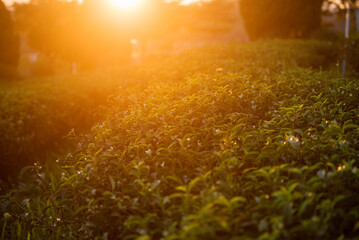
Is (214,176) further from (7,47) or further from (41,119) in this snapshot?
(7,47)

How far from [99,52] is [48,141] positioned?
75.3 feet

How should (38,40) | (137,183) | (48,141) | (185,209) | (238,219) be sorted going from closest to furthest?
(238,219) < (185,209) < (137,183) < (48,141) < (38,40)

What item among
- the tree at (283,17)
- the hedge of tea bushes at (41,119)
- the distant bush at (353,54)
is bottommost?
the hedge of tea bushes at (41,119)

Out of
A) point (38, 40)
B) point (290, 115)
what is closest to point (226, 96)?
point (290, 115)

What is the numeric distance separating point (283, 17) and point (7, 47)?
18.3 m

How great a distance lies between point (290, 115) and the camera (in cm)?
357

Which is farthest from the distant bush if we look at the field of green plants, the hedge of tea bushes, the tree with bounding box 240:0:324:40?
the tree with bounding box 240:0:324:40

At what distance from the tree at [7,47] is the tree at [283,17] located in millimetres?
15974

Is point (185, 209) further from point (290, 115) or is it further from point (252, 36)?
point (252, 36)

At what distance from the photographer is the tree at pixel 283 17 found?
22.0 meters

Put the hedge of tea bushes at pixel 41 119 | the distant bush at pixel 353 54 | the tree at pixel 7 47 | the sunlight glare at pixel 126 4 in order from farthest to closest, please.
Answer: the sunlight glare at pixel 126 4 < the tree at pixel 7 47 < the distant bush at pixel 353 54 < the hedge of tea bushes at pixel 41 119

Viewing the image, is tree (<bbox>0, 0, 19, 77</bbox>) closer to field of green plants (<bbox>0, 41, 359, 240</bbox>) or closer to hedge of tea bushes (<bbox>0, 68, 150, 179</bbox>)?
hedge of tea bushes (<bbox>0, 68, 150, 179</bbox>)

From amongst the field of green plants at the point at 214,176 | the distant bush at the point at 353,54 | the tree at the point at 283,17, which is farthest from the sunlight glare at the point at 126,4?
the field of green plants at the point at 214,176

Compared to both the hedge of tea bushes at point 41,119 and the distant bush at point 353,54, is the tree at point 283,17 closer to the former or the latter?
the distant bush at point 353,54
